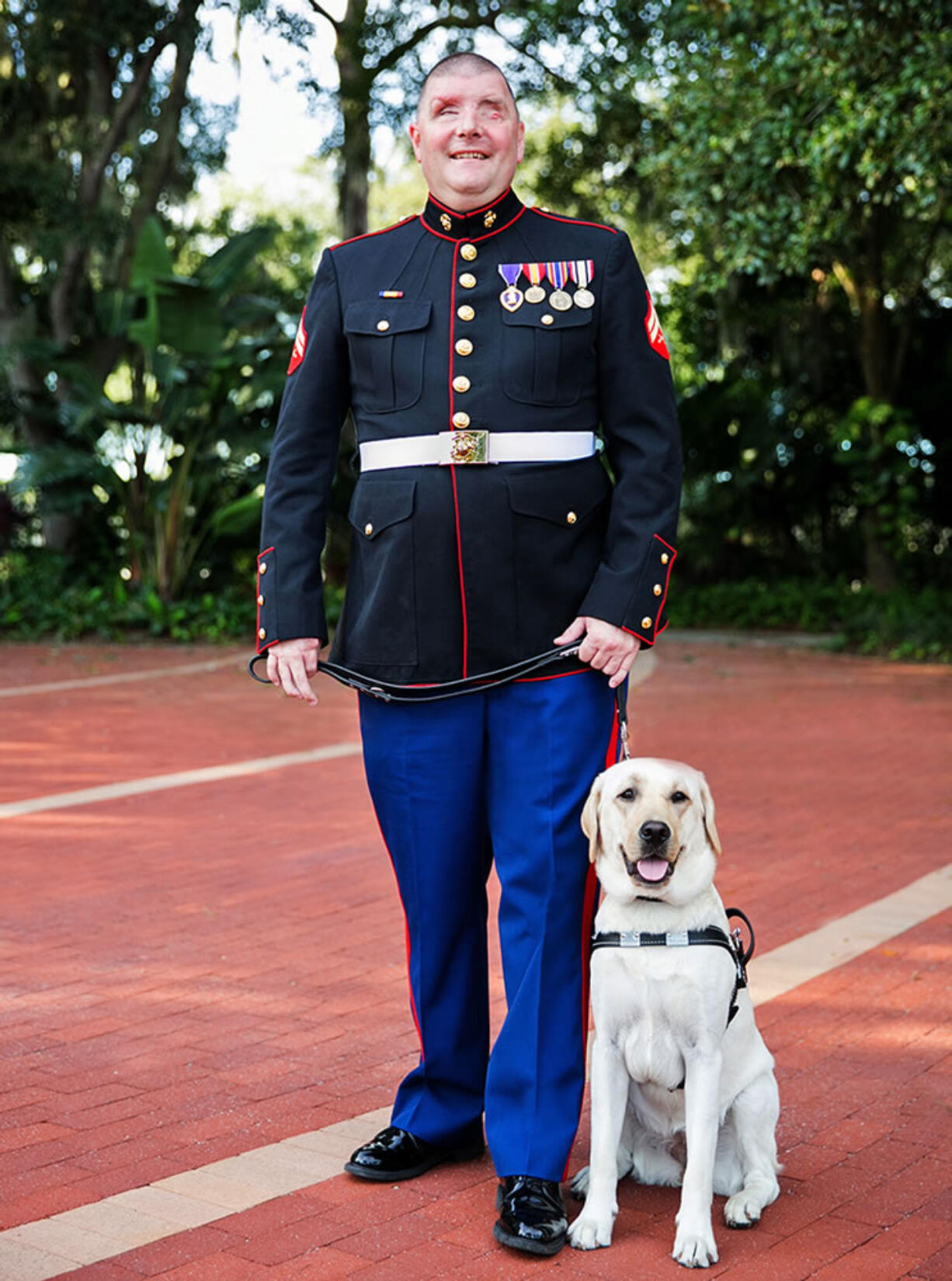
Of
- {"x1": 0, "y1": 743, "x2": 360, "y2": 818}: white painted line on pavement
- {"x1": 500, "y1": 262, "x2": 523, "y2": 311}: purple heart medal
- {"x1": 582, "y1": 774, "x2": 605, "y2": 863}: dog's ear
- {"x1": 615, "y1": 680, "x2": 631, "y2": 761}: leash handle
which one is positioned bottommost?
{"x1": 0, "y1": 743, "x2": 360, "y2": 818}: white painted line on pavement

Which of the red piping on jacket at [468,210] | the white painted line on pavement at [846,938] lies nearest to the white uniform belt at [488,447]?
the red piping on jacket at [468,210]

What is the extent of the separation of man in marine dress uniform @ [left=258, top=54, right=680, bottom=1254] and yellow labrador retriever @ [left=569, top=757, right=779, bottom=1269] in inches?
6.5

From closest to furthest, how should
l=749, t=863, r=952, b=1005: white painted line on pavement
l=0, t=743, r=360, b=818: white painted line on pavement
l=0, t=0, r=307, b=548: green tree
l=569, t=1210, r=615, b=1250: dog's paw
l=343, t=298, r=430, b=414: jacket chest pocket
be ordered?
l=569, t=1210, r=615, b=1250: dog's paw
l=343, t=298, r=430, b=414: jacket chest pocket
l=749, t=863, r=952, b=1005: white painted line on pavement
l=0, t=743, r=360, b=818: white painted line on pavement
l=0, t=0, r=307, b=548: green tree

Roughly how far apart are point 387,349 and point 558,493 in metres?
0.49

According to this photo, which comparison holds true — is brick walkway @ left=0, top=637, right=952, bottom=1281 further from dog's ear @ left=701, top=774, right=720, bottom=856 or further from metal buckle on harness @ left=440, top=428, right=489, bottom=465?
metal buckle on harness @ left=440, top=428, right=489, bottom=465

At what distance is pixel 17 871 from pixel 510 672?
12.9ft

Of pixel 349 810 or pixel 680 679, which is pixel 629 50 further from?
pixel 349 810

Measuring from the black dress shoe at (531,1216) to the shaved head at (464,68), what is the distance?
225 cm

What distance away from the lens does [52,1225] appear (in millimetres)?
3186

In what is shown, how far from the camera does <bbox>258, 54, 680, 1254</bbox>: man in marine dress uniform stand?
3252 millimetres

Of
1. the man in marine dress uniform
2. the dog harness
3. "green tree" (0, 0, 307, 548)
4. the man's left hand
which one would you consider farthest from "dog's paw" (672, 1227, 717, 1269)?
"green tree" (0, 0, 307, 548)

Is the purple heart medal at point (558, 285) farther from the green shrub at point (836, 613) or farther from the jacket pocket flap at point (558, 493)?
the green shrub at point (836, 613)

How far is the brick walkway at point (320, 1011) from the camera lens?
10.2ft

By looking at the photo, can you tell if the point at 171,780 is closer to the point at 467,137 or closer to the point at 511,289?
the point at 511,289
